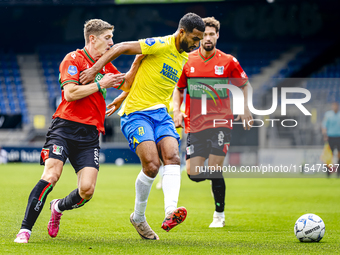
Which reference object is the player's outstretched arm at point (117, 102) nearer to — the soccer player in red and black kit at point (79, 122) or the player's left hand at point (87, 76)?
the soccer player in red and black kit at point (79, 122)

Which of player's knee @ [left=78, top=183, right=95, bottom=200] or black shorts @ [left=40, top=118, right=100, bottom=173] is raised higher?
black shorts @ [left=40, top=118, right=100, bottom=173]

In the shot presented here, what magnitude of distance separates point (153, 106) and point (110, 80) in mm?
580

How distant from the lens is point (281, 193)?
1027 centimetres

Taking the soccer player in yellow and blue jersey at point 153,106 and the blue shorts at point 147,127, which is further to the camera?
the blue shorts at point 147,127

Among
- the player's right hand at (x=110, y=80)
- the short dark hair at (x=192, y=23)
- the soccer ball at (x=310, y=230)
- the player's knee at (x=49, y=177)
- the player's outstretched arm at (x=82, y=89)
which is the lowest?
the soccer ball at (x=310, y=230)

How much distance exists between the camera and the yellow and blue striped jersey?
4.59 metres

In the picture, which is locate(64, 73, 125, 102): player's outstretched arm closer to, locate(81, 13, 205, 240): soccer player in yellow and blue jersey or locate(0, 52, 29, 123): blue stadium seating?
locate(81, 13, 205, 240): soccer player in yellow and blue jersey

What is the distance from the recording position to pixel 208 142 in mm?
6016

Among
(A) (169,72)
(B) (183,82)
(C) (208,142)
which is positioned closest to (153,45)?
(A) (169,72)

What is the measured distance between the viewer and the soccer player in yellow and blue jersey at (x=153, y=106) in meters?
4.31

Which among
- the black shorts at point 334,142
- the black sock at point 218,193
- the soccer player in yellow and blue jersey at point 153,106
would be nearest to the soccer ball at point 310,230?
the soccer player in yellow and blue jersey at point 153,106

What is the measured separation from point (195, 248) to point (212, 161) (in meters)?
2.02

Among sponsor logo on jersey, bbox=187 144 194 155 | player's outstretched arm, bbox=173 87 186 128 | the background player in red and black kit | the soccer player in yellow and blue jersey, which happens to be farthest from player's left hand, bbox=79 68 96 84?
sponsor logo on jersey, bbox=187 144 194 155

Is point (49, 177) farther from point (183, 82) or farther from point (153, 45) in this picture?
point (183, 82)
